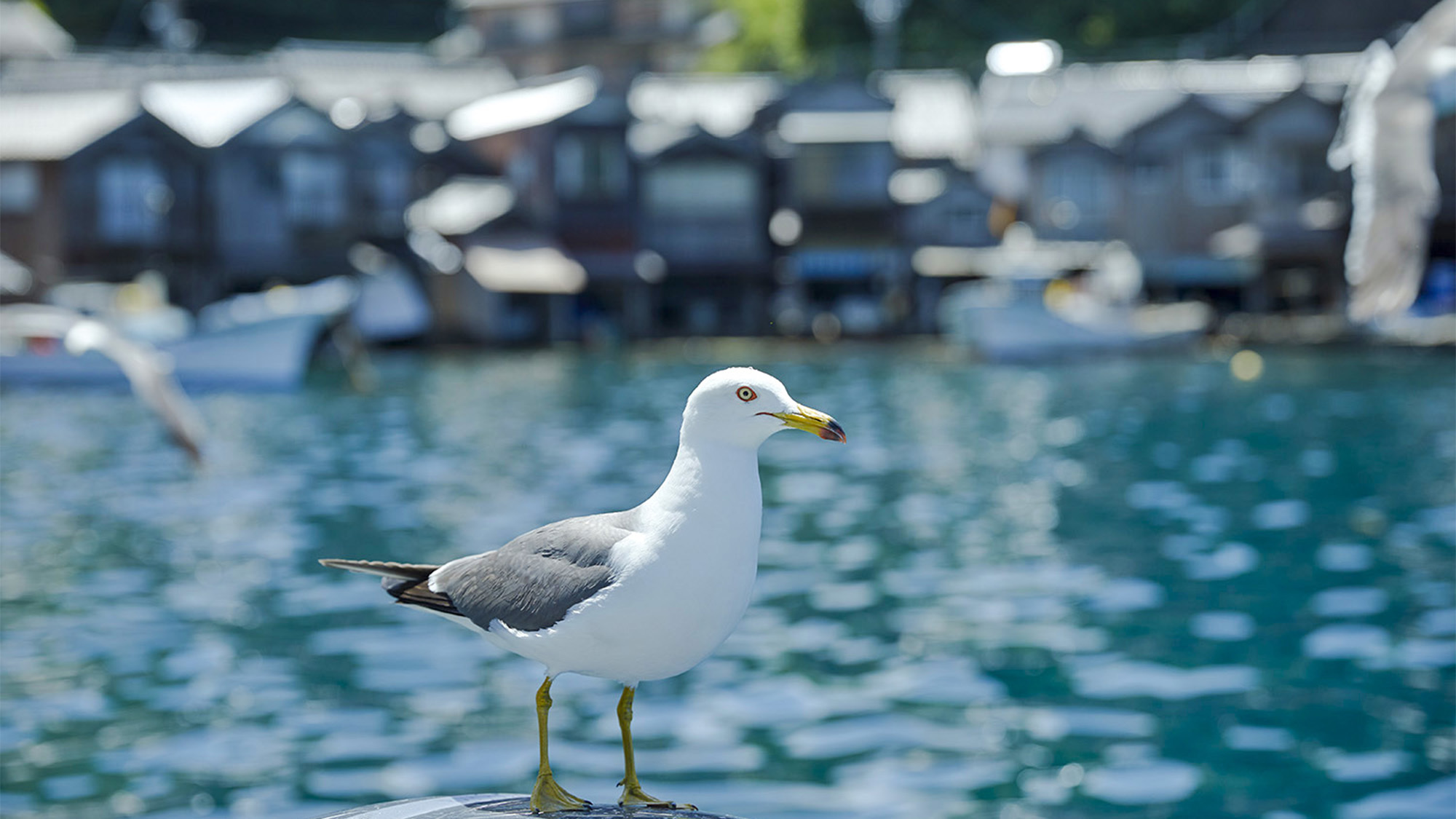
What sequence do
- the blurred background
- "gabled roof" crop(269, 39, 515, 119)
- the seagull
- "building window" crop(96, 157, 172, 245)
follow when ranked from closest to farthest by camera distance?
1. the seagull
2. the blurred background
3. "building window" crop(96, 157, 172, 245)
4. "gabled roof" crop(269, 39, 515, 119)

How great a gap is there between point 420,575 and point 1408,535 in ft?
53.0

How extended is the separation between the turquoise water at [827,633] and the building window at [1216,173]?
25233 mm

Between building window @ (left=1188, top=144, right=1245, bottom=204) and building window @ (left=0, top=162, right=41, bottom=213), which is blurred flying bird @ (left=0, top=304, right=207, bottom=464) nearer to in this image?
building window @ (left=0, top=162, right=41, bottom=213)

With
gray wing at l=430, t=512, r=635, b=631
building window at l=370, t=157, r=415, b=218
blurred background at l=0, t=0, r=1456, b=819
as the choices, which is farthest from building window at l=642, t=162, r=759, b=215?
gray wing at l=430, t=512, r=635, b=631

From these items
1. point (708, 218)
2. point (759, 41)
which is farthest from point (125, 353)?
point (759, 41)

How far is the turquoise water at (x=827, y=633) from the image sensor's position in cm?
1039

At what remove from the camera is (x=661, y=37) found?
62.4 meters

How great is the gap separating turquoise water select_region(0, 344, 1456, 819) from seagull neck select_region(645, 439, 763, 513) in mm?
6317

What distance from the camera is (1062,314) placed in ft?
151

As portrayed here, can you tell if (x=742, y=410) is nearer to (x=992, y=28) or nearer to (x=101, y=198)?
(x=101, y=198)

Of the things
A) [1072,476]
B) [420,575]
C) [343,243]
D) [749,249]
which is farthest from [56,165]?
[420,575]

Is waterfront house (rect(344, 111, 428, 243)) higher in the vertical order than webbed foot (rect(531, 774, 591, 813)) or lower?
higher

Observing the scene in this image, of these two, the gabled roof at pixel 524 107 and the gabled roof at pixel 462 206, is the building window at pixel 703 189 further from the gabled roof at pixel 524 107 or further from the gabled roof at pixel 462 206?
the gabled roof at pixel 462 206

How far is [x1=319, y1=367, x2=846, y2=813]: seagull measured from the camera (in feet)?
12.4
